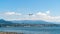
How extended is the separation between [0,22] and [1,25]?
0.98 m

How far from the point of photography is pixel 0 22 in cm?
4912

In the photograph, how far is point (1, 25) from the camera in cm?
4888
